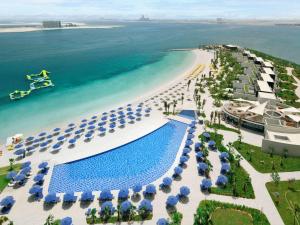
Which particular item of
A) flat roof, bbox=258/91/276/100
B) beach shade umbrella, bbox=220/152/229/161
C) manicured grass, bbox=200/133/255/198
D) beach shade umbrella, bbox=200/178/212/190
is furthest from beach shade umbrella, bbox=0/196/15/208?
flat roof, bbox=258/91/276/100

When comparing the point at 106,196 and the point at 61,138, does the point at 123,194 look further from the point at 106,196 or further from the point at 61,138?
the point at 61,138

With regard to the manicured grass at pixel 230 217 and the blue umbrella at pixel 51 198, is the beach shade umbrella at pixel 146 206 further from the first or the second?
the blue umbrella at pixel 51 198

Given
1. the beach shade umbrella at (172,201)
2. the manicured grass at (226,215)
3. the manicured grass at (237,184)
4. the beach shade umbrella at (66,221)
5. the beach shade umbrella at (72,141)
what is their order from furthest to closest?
the beach shade umbrella at (72,141) → the manicured grass at (237,184) → the beach shade umbrella at (172,201) → the manicured grass at (226,215) → the beach shade umbrella at (66,221)

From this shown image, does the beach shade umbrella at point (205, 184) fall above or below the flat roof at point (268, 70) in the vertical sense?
below

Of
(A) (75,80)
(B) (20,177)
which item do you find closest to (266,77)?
(A) (75,80)

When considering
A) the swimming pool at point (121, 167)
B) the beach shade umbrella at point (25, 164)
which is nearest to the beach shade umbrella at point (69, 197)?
the swimming pool at point (121, 167)

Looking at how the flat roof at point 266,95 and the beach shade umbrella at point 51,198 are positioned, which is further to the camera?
the flat roof at point 266,95

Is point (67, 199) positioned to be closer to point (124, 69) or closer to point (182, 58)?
point (124, 69)
